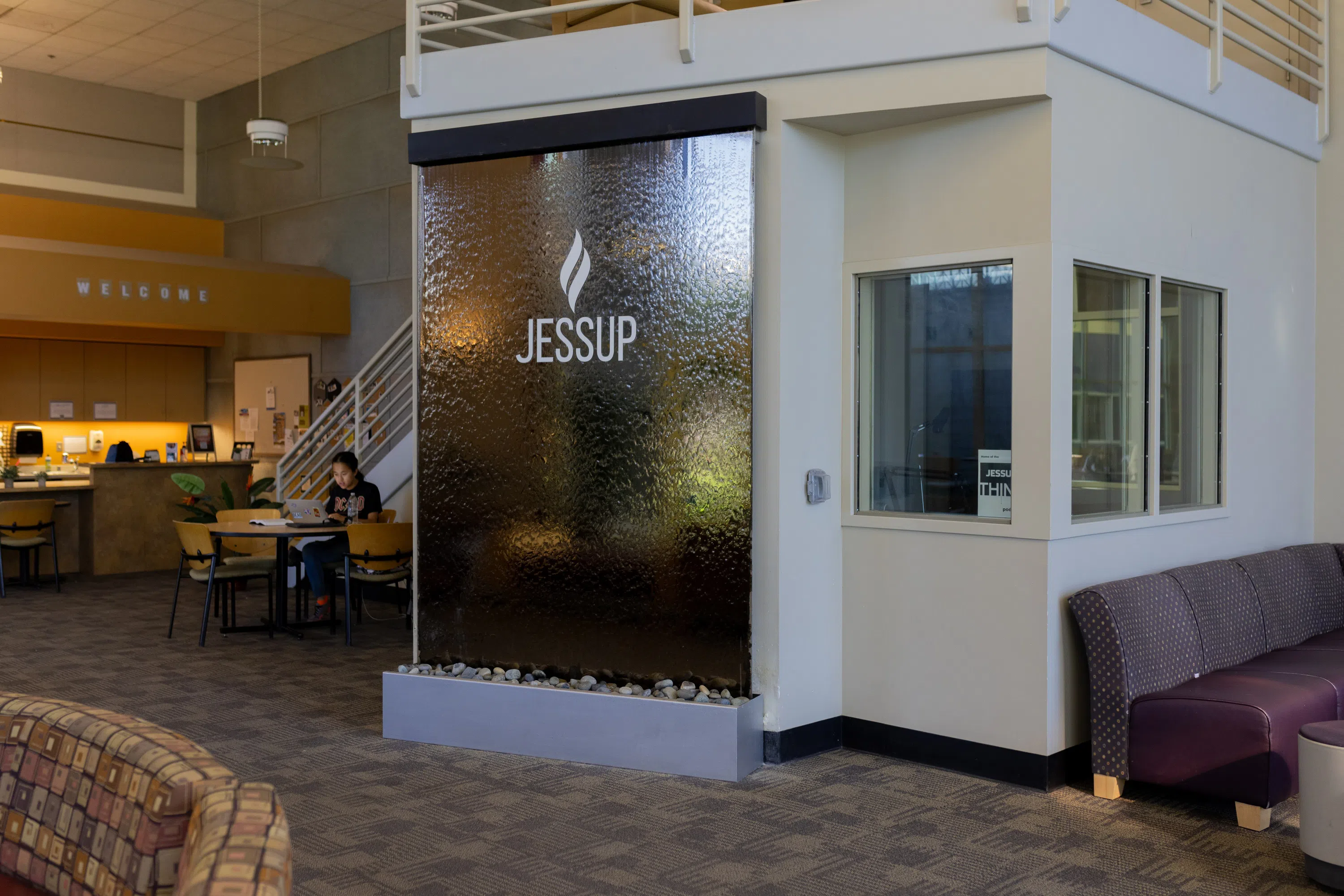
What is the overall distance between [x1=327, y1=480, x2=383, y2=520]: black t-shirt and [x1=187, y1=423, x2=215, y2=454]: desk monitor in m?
6.77

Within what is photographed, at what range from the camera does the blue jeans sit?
8.78m

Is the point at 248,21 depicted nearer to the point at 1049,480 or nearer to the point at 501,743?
the point at 501,743

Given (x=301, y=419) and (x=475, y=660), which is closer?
(x=475, y=660)

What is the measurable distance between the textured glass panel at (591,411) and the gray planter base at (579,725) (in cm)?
27

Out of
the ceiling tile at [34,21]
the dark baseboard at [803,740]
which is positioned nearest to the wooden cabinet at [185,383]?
the ceiling tile at [34,21]

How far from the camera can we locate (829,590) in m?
5.59

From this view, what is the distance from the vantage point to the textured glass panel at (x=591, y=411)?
5.34m

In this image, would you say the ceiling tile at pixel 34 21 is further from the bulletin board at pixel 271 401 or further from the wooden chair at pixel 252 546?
the wooden chair at pixel 252 546

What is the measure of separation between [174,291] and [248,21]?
2.85 m

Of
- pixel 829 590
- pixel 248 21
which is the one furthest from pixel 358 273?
pixel 829 590

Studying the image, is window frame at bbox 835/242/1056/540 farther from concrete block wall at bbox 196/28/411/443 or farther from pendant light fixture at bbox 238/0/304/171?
pendant light fixture at bbox 238/0/304/171

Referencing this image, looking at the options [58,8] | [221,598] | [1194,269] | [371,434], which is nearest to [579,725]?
[1194,269]

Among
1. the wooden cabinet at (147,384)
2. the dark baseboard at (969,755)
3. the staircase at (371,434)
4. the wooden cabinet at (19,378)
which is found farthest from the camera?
the wooden cabinet at (147,384)

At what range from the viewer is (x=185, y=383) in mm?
15102
